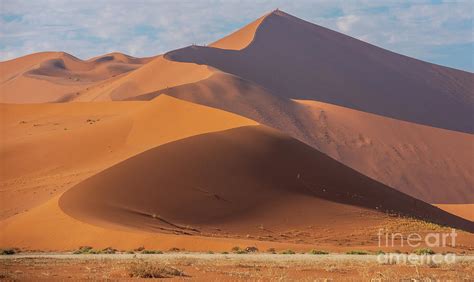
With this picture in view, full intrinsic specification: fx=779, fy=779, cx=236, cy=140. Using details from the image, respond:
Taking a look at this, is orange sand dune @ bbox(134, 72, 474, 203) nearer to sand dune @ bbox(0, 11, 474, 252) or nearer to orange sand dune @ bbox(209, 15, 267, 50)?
sand dune @ bbox(0, 11, 474, 252)

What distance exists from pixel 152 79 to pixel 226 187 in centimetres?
5124

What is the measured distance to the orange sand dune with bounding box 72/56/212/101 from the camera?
8156 cm

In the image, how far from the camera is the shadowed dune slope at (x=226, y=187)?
34.7 m

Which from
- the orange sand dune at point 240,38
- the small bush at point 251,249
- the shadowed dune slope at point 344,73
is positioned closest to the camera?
the small bush at point 251,249

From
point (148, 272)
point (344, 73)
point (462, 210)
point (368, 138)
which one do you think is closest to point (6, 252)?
point (148, 272)

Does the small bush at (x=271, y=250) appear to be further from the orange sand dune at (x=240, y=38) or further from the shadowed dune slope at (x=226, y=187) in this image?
the orange sand dune at (x=240, y=38)

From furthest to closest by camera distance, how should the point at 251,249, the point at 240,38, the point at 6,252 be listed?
the point at 240,38, the point at 251,249, the point at 6,252

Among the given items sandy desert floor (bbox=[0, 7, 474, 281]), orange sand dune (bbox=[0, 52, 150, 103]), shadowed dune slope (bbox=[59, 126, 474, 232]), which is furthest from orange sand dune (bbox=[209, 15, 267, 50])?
shadowed dune slope (bbox=[59, 126, 474, 232])

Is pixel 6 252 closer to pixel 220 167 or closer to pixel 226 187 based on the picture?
pixel 226 187

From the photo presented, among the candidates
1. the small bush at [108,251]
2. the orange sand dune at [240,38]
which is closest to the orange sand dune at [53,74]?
the orange sand dune at [240,38]

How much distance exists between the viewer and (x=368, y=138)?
70.2 meters

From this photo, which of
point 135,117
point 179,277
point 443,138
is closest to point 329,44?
point 443,138

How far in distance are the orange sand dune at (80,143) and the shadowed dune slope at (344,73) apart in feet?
125

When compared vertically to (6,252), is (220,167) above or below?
above
